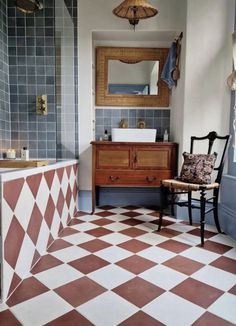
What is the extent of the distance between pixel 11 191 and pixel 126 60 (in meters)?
2.48

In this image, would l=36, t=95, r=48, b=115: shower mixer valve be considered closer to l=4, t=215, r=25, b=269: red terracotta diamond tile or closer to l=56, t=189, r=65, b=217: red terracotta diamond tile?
l=56, t=189, r=65, b=217: red terracotta diamond tile

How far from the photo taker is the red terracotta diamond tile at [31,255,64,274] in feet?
5.41

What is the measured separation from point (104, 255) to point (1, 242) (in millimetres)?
802

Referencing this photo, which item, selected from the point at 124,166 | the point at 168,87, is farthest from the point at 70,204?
the point at 168,87

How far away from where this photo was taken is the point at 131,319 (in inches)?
46.3

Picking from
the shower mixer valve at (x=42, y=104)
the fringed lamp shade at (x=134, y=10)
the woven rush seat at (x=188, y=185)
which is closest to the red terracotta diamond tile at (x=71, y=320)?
the woven rush seat at (x=188, y=185)

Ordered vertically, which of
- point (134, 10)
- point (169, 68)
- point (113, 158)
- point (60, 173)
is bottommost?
point (60, 173)

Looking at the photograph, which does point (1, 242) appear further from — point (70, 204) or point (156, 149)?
point (156, 149)

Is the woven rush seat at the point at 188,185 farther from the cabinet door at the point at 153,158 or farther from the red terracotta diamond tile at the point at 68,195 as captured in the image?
the red terracotta diamond tile at the point at 68,195

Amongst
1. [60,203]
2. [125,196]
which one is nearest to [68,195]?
[60,203]

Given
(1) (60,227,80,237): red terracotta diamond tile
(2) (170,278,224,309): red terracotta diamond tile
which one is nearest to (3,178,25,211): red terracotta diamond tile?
(1) (60,227,80,237): red terracotta diamond tile

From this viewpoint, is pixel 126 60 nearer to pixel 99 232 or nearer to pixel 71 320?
pixel 99 232

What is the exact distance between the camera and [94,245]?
204 centimetres

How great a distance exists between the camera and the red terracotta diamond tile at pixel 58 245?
1.96m
